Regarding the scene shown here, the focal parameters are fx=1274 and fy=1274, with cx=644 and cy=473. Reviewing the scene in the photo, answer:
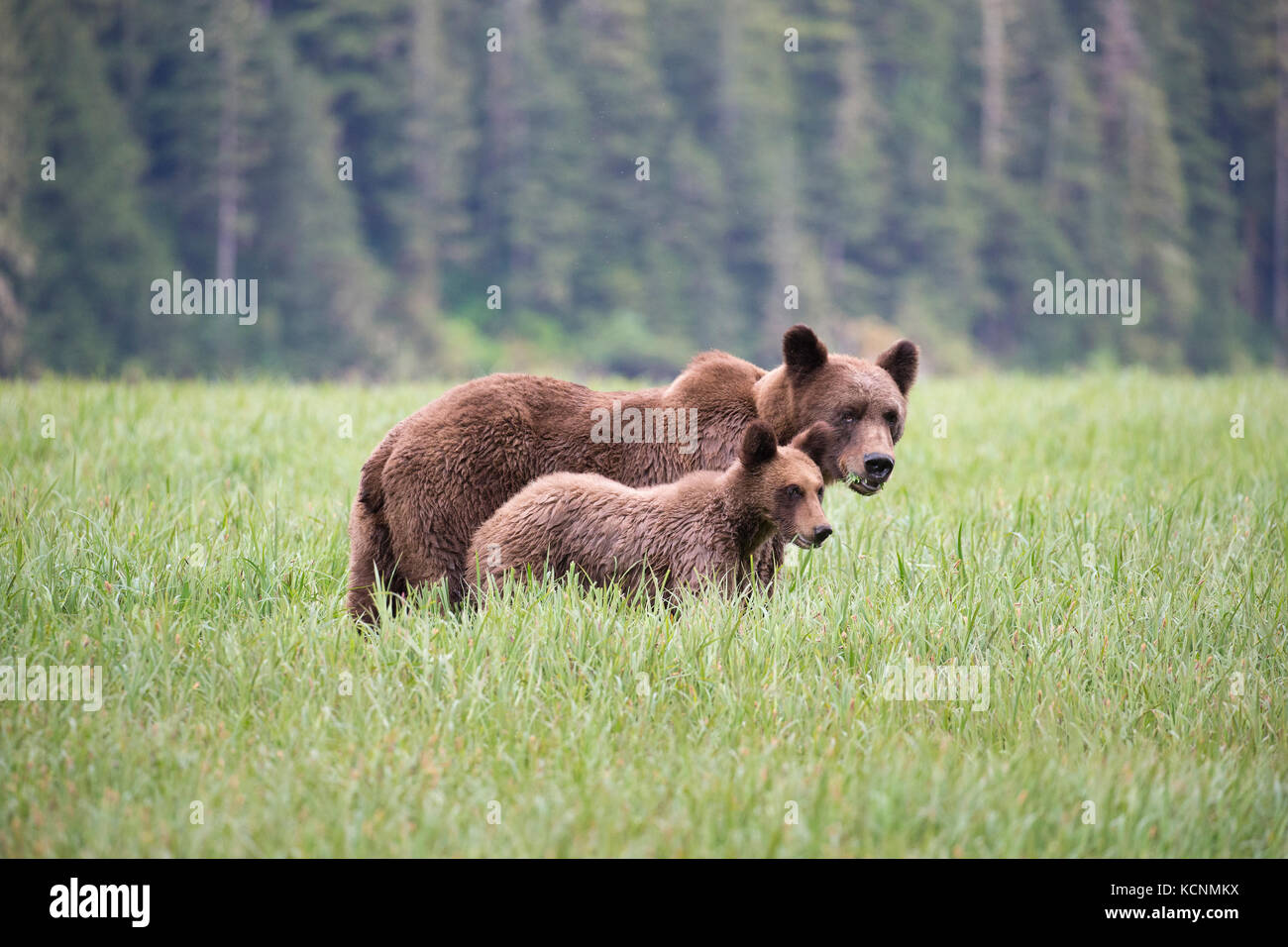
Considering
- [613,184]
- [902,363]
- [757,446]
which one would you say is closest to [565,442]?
[757,446]

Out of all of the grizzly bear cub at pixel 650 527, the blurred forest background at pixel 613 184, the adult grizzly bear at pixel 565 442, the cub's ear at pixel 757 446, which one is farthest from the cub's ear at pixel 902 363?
the blurred forest background at pixel 613 184

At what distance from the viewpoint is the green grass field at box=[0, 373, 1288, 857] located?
11.7 ft

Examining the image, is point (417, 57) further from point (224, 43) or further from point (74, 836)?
point (74, 836)

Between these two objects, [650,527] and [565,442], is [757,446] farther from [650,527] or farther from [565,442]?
[565,442]

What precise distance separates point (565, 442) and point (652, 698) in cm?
169

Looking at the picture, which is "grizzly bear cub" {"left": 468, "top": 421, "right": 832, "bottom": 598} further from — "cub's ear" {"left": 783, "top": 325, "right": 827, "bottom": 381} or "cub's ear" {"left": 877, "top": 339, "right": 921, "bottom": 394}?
"cub's ear" {"left": 877, "top": 339, "right": 921, "bottom": 394}

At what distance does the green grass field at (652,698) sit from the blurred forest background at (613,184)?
25.1m

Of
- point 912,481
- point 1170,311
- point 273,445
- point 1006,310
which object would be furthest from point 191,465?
point 1170,311

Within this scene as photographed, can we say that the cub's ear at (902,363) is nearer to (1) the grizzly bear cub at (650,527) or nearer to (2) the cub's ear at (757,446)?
(1) the grizzly bear cub at (650,527)

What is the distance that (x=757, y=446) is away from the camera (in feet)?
17.0

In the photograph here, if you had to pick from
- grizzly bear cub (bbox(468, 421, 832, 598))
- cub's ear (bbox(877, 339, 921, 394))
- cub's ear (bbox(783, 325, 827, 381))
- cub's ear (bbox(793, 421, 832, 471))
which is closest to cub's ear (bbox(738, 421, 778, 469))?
grizzly bear cub (bbox(468, 421, 832, 598))

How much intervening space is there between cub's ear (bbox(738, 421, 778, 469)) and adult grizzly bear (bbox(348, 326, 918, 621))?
1.25 ft

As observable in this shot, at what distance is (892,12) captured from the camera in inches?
1752

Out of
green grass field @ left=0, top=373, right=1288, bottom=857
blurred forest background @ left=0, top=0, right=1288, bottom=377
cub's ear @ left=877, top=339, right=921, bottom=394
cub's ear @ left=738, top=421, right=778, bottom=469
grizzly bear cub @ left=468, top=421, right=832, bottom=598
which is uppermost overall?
blurred forest background @ left=0, top=0, right=1288, bottom=377
